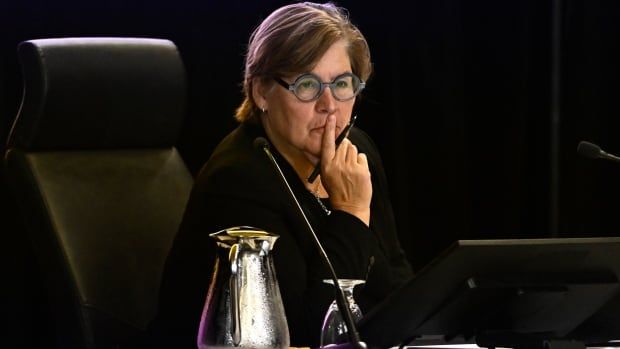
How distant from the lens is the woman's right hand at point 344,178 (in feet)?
7.22

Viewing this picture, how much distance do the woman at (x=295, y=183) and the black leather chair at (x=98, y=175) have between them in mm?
118

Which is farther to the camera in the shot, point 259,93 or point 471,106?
point 471,106

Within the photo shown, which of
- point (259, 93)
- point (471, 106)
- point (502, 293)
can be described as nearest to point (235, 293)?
point (502, 293)

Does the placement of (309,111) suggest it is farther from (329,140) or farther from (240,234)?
(240,234)

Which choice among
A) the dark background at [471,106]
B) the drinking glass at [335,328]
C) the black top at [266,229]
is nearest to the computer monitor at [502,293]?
the drinking glass at [335,328]

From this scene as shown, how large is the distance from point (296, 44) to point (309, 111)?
0.43 feet

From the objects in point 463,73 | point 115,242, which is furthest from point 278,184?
point 463,73

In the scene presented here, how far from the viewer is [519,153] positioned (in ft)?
11.0

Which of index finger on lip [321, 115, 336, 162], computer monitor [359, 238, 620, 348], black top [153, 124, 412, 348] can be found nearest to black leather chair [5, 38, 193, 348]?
black top [153, 124, 412, 348]

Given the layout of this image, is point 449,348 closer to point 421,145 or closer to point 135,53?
point 135,53

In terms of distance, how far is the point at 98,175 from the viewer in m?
2.32

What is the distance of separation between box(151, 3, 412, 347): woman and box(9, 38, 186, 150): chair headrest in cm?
16

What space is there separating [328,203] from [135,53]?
1.57 ft

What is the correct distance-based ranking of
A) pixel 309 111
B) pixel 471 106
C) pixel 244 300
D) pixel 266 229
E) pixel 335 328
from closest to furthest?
pixel 244 300 < pixel 335 328 < pixel 266 229 < pixel 309 111 < pixel 471 106
